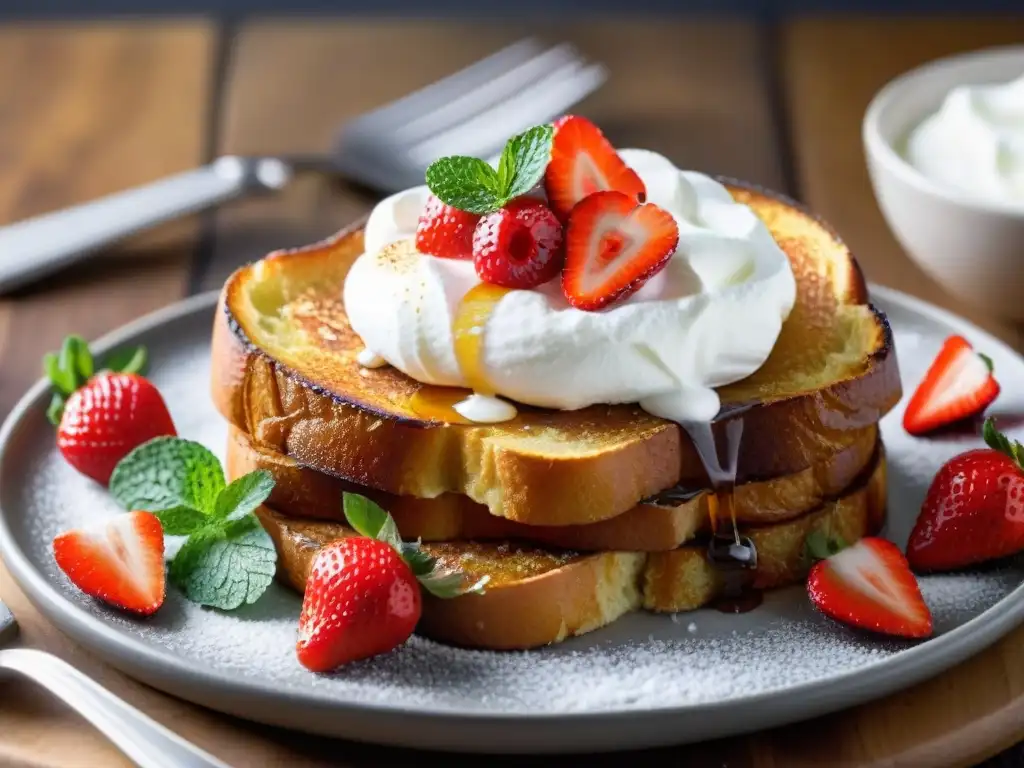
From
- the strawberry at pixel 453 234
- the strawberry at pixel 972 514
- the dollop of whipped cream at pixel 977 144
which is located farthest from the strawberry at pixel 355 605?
the dollop of whipped cream at pixel 977 144

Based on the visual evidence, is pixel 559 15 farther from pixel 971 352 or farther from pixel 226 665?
pixel 226 665

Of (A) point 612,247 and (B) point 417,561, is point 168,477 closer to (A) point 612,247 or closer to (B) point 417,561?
(B) point 417,561

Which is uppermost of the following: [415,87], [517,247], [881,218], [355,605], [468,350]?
[517,247]

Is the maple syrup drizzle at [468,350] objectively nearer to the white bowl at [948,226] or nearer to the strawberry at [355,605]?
the strawberry at [355,605]

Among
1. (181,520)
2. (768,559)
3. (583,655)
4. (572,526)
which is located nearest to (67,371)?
(181,520)

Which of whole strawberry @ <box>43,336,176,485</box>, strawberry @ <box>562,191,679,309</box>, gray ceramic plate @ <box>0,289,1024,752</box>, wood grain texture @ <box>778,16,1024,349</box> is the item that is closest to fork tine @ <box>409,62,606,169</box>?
wood grain texture @ <box>778,16,1024,349</box>

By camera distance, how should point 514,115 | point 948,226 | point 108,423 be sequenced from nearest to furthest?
point 108,423
point 948,226
point 514,115

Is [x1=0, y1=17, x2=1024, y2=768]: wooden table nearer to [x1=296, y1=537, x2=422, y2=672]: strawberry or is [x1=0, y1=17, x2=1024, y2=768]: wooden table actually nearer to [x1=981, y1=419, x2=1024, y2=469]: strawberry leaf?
[x1=981, y1=419, x2=1024, y2=469]: strawberry leaf
